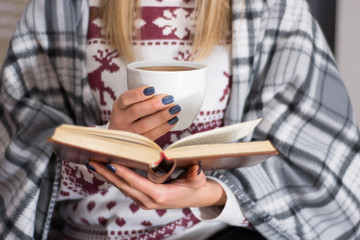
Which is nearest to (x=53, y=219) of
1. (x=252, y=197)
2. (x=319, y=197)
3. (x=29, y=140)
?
(x=29, y=140)

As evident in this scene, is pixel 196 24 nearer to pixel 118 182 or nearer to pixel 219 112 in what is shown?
pixel 219 112

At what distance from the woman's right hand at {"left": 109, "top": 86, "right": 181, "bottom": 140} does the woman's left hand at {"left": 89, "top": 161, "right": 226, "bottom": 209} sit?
0.21ft

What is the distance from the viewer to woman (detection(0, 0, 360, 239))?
862 millimetres

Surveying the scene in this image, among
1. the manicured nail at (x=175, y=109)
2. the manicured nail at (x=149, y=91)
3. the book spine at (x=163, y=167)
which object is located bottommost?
the book spine at (x=163, y=167)

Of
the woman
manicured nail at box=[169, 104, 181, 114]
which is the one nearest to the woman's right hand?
manicured nail at box=[169, 104, 181, 114]

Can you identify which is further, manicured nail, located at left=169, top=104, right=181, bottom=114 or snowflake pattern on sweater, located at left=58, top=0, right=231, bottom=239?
snowflake pattern on sweater, located at left=58, top=0, right=231, bottom=239

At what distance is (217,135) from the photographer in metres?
0.57

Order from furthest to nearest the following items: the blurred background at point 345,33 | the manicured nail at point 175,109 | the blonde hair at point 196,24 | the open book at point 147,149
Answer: the blurred background at point 345,33 < the blonde hair at point 196,24 < the manicured nail at point 175,109 < the open book at point 147,149

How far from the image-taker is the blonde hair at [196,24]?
0.86 metres

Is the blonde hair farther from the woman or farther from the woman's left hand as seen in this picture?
the woman's left hand

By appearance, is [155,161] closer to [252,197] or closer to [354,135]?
[252,197]

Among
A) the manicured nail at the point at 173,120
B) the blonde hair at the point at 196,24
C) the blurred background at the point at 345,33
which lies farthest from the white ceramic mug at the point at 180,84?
the blurred background at the point at 345,33

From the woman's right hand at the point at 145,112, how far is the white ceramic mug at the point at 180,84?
0.5 inches

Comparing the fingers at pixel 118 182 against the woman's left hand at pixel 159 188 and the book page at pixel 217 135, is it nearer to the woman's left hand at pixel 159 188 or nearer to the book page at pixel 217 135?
the woman's left hand at pixel 159 188
